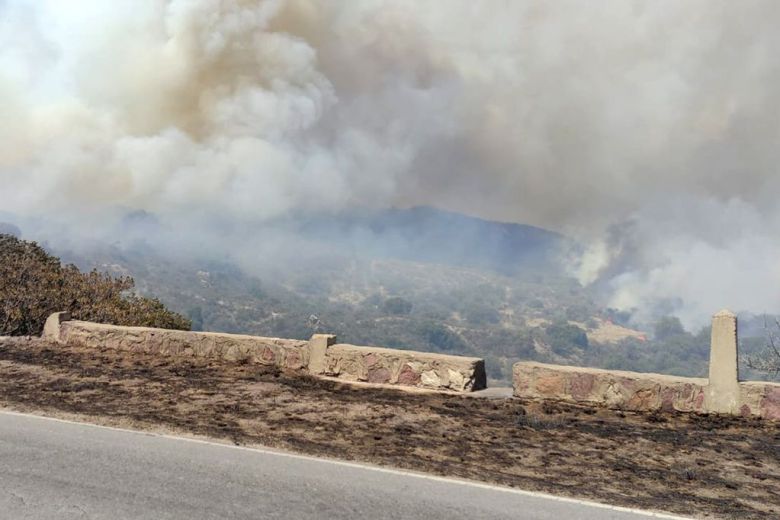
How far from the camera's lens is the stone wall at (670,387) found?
1048cm

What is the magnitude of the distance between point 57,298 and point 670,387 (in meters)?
22.1

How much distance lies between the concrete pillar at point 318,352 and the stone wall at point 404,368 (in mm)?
65

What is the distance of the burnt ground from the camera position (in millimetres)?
7402

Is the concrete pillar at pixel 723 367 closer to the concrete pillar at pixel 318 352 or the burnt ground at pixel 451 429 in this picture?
the burnt ground at pixel 451 429

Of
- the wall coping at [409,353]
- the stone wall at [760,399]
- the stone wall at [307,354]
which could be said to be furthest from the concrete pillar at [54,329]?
the stone wall at [760,399]

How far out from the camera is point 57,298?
24609 millimetres

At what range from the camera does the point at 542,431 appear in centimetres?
973

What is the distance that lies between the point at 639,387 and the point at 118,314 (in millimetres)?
21377

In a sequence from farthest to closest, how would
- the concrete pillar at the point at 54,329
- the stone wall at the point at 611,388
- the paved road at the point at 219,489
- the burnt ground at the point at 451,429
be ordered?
the concrete pillar at the point at 54,329 → the stone wall at the point at 611,388 → the burnt ground at the point at 451,429 → the paved road at the point at 219,489

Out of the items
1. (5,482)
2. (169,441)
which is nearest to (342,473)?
(169,441)

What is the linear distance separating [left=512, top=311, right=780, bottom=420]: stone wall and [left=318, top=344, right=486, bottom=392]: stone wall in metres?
0.91

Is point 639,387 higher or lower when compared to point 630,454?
higher

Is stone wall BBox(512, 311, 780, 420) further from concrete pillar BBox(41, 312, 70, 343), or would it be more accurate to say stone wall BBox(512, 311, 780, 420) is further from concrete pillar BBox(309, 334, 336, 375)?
concrete pillar BBox(41, 312, 70, 343)

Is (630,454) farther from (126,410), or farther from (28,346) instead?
(28,346)
